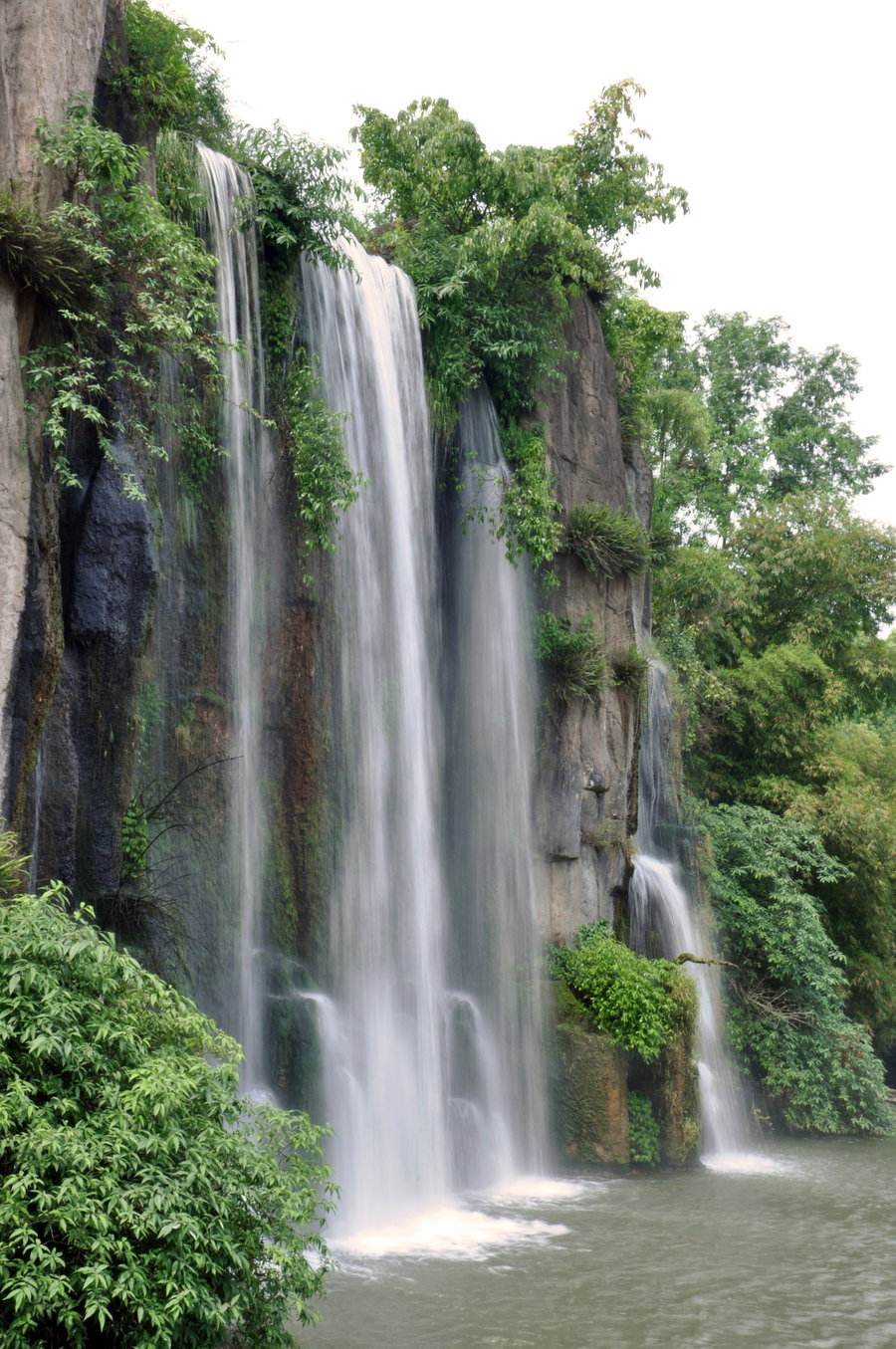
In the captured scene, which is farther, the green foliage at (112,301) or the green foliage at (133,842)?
the green foliage at (133,842)

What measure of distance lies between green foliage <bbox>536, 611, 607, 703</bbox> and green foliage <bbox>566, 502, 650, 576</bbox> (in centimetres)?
105

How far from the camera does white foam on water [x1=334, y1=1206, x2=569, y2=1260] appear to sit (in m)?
8.59

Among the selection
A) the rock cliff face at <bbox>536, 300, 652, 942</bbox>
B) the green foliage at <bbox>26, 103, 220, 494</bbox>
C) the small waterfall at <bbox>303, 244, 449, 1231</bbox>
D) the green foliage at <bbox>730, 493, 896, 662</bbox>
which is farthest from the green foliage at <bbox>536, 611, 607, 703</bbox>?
the green foliage at <bbox>730, 493, 896, 662</bbox>

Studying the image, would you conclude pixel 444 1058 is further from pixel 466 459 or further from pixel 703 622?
pixel 703 622

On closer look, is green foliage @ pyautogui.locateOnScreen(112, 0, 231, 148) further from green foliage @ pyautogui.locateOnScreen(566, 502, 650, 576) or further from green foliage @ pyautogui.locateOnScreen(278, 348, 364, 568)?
green foliage @ pyautogui.locateOnScreen(566, 502, 650, 576)

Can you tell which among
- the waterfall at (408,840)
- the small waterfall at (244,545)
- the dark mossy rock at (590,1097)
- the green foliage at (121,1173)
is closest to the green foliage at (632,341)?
the waterfall at (408,840)

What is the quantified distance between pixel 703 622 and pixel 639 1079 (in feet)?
34.9

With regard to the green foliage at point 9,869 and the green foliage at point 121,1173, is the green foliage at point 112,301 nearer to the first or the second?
the green foliage at point 9,869

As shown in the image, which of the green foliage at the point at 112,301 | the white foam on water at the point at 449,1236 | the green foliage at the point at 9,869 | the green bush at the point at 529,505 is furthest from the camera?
the green bush at the point at 529,505

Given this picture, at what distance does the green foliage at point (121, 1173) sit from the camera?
4.29 metres

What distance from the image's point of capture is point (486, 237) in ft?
43.7

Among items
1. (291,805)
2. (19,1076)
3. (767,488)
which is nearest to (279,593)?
(291,805)

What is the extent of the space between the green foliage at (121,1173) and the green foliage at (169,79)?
265 inches

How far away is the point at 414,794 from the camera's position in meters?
12.0
